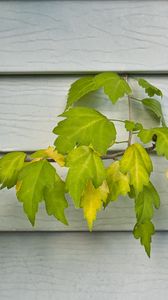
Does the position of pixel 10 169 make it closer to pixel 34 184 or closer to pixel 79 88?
pixel 34 184

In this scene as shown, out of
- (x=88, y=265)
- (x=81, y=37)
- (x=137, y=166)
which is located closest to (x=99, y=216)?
(x=88, y=265)

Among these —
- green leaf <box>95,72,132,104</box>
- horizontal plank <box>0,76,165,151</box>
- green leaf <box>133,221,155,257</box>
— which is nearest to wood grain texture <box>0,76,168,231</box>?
horizontal plank <box>0,76,165,151</box>

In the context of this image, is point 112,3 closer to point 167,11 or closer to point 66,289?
point 167,11

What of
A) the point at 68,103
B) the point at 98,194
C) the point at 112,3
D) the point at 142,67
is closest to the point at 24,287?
the point at 98,194

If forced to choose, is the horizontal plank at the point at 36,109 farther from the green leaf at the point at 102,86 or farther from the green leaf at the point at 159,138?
the green leaf at the point at 159,138

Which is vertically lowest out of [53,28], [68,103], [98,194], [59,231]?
[59,231]

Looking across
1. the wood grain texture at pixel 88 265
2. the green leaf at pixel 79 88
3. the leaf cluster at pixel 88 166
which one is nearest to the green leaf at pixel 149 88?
the leaf cluster at pixel 88 166
